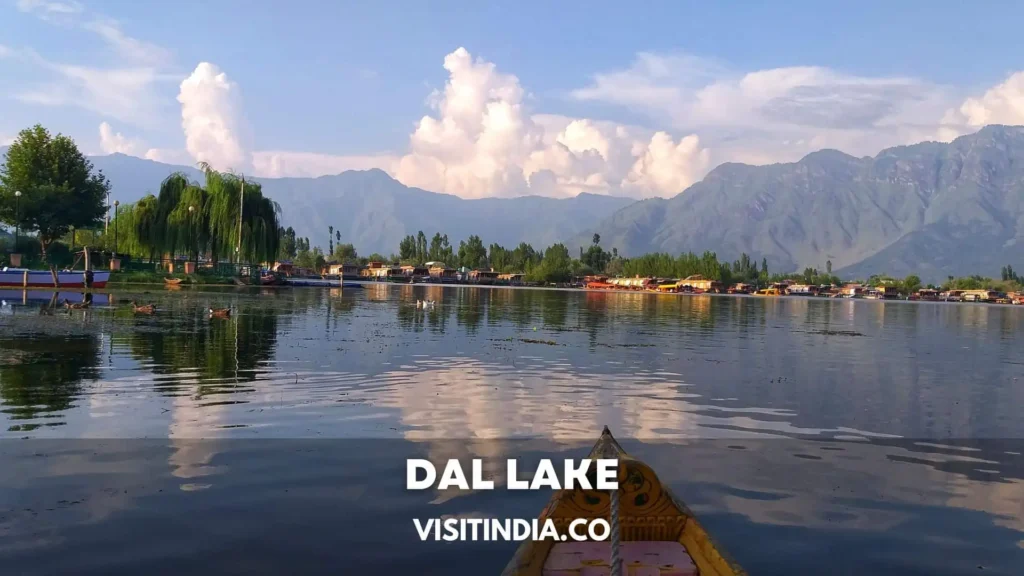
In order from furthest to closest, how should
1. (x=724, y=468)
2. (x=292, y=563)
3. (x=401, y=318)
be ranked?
(x=401, y=318) → (x=724, y=468) → (x=292, y=563)

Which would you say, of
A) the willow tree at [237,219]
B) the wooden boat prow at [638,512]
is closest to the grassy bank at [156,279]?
the willow tree at [237,219]

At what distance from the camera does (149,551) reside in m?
9.01

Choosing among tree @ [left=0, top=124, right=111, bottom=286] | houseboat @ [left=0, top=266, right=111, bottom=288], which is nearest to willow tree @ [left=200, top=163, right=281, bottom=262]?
tree @ [left=0, top=124, right=111, bottom=286]

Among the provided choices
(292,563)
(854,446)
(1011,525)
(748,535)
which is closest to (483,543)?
(292,563)

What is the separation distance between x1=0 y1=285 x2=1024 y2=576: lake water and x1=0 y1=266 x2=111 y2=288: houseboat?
126 feet

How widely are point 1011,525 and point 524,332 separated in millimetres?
30446

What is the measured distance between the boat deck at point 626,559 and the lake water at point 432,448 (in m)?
1.96

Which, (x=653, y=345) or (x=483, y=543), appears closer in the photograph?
(x=483, y=543)

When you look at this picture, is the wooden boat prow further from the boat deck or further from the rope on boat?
the rope on boat

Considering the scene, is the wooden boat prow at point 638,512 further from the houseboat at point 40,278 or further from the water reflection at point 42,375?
the houseboat at point 40,278

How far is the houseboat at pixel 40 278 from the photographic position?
211 ft

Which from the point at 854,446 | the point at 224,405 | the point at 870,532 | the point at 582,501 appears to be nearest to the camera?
the point at 582,501

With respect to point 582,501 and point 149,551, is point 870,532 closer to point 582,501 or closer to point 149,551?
point 582,501

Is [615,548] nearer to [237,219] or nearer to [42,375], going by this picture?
[42,375]
